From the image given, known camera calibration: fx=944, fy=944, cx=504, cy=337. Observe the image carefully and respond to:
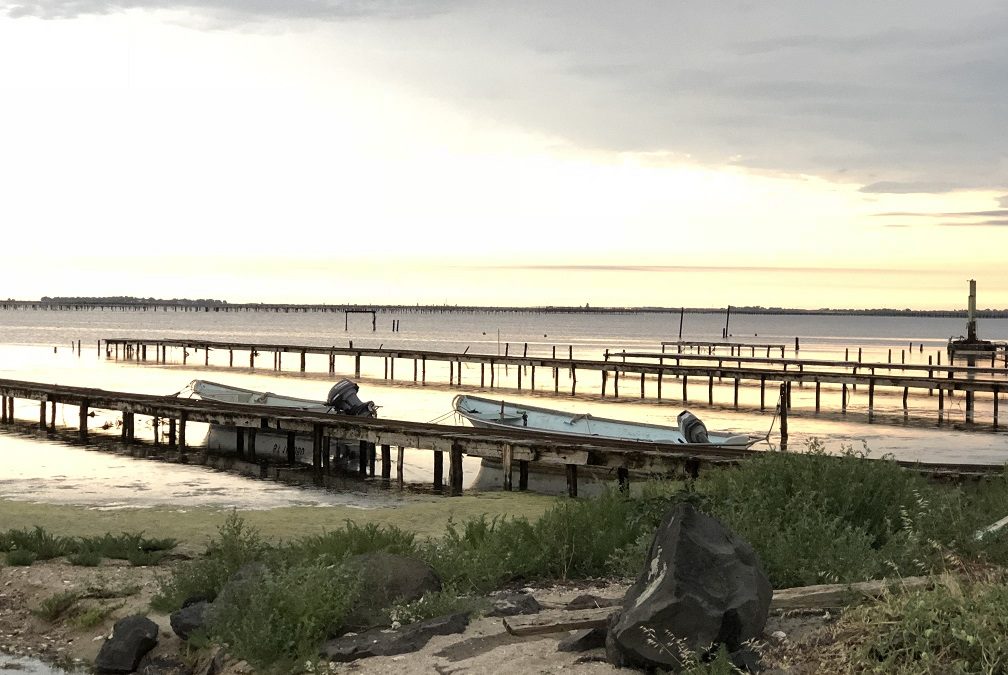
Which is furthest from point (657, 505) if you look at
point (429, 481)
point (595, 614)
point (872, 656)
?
point (429, 481)

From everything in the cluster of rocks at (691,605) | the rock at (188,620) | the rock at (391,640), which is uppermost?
the cluster of rocks at (691,605)

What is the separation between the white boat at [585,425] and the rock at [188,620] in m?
15.2

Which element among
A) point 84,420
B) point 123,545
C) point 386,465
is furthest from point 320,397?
point 123,545

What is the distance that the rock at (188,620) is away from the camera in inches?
353

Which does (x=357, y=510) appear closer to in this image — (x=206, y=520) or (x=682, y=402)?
(x=206, y=520)

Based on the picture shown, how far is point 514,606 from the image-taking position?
8.73 m

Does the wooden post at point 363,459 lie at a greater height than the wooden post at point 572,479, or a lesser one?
lesser

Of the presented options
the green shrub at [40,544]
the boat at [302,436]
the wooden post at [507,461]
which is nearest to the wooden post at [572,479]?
the wooden post at [507,461]

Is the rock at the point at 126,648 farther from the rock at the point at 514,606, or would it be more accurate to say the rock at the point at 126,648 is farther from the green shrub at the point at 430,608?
the rock at the point at 514,606

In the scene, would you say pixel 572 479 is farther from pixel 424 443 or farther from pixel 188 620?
pixel 188 620

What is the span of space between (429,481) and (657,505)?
15832 mm

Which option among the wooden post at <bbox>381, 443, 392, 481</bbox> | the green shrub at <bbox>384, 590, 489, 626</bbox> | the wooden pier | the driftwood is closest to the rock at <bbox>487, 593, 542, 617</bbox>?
the green shrub at <bbox>384, 590, 489, 626</bbox>

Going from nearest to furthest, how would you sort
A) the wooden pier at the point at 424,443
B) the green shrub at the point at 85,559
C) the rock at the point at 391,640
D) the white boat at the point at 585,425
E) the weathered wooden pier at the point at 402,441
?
the rock at the point at 391,640, the green shrub at the point at 85,559, the wooden pier at the point at 424,443, the weathered wooden pier at the point at 402,441, the white boat at the point at 585,425

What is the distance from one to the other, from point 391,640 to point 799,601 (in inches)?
133
